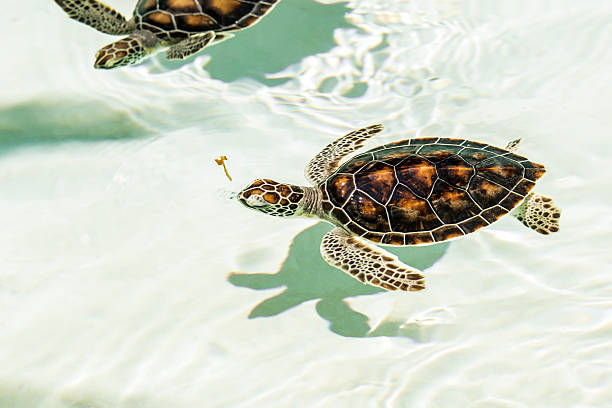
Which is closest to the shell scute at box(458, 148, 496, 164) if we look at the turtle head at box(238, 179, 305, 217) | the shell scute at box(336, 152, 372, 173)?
the shell scute at box(336, 152, 372, 173)

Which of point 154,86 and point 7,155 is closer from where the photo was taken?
point 7,155

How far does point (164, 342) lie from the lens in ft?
10.3

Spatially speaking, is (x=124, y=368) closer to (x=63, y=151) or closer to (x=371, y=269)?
(x=371, y=269)

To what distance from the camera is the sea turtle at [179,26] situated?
4.38 meters

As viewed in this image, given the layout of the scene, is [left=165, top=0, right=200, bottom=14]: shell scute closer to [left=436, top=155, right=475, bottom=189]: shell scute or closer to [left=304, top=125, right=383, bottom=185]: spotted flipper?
[left=304, top=125, right=383, bottom=185]: spotted flipper

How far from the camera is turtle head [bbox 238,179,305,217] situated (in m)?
3.29

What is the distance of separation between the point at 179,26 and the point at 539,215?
3.23 meters

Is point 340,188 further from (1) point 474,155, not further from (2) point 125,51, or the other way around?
(2) point 125,51

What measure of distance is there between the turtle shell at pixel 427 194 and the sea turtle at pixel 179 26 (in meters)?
2.00

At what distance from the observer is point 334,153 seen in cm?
379

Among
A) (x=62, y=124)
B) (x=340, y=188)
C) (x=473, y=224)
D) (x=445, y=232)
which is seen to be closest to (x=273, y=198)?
(x=340, y=188)

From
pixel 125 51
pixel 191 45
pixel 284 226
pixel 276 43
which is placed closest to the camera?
pixel 284 226

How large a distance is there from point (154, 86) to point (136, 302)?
2.09 m

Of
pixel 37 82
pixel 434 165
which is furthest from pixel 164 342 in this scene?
pixel 37 82
